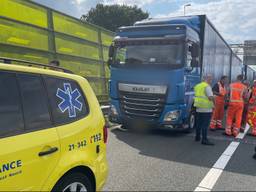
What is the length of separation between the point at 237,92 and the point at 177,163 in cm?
438

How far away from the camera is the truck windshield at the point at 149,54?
26.7ft

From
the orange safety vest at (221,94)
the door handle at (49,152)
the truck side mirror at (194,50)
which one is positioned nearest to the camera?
the door handle at (49,152)

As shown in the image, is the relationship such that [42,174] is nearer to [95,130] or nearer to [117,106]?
[95,130]

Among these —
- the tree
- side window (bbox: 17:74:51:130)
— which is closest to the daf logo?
side window (bbox: 17:74:51:130)

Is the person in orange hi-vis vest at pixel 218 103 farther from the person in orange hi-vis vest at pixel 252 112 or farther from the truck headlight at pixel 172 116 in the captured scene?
the truck headlight at pixel 172 116

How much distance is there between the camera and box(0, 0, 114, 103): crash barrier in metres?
9.21

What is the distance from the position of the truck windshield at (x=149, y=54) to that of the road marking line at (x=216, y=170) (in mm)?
2541

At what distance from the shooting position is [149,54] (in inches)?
331

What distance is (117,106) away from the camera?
8781mm

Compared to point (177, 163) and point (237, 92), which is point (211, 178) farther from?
point (237, 92)

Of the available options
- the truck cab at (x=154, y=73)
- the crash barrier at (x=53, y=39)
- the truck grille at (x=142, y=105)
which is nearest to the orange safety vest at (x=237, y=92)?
the truck cab at (x=154, y=73)

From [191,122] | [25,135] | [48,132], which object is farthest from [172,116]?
[25,135]

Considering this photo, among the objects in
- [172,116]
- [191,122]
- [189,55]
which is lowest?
[191,122]

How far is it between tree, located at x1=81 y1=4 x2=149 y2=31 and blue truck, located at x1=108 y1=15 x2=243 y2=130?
4258 centimetres
